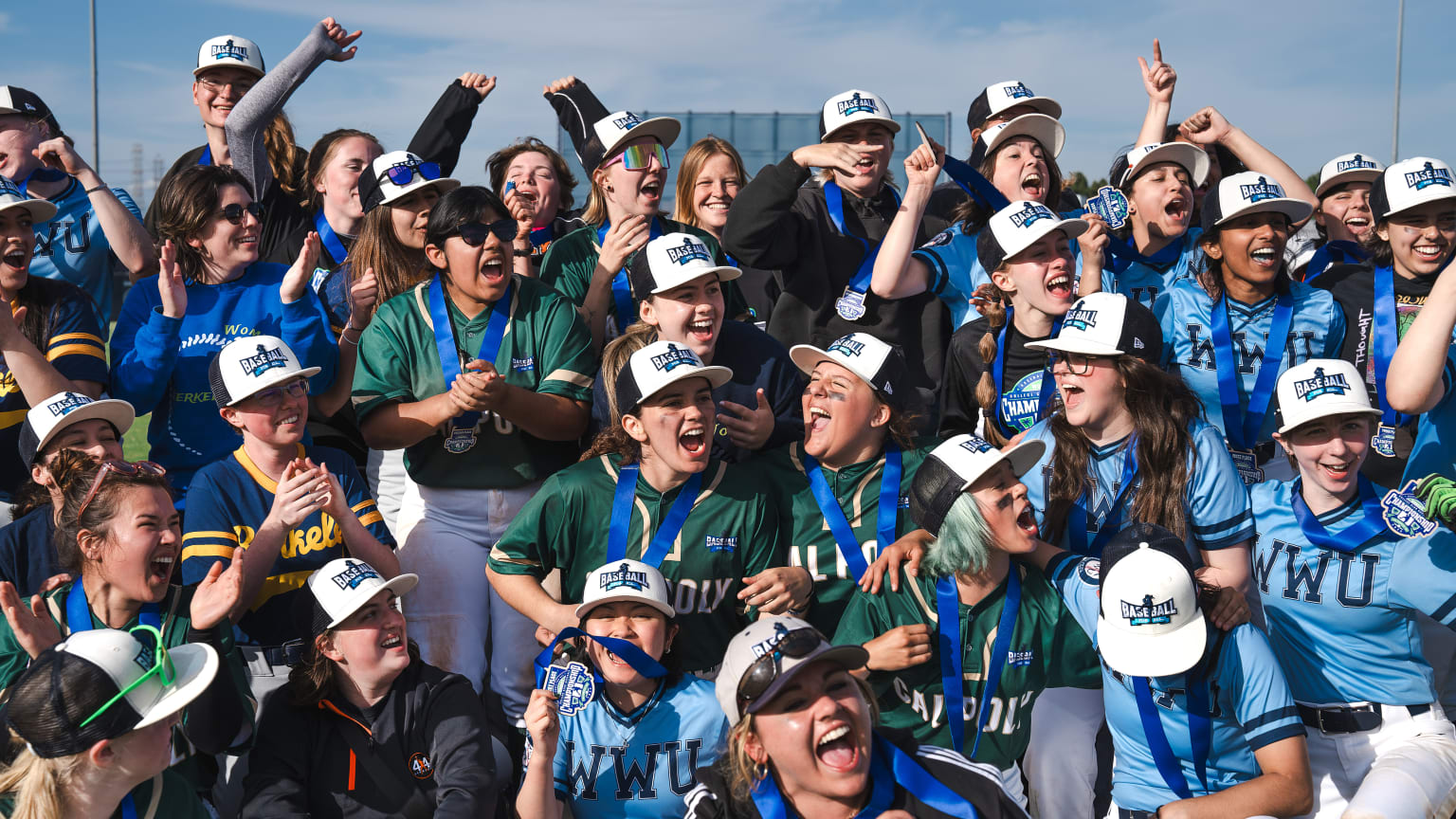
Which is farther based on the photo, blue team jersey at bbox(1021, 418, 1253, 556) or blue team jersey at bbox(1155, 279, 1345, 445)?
blue team jersey at bbox(1155, 279, 1345, 445)

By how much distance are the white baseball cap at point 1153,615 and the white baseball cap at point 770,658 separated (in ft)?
3.33

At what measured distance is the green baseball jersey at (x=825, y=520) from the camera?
5273 mm

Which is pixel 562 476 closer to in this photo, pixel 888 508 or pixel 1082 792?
pixel 888 508

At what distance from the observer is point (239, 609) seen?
4992 mm

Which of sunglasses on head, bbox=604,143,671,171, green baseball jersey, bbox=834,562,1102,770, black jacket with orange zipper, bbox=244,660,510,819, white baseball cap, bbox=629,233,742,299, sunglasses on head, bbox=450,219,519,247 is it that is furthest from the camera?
sunglasses on head, bbox=604,143,671,171

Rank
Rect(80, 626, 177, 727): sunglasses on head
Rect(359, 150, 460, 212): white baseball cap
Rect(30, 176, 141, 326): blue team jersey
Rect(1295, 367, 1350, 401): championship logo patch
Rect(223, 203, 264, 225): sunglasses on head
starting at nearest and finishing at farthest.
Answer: Rect(80, 626, 177, 727): sunglasses on head → Rect(1295, 367, 1350, 401): championship logo patch → Rect(223, 203, 264, 225): sunglasses on head → Rect(359, 150, 460, 212): white baseball cap → Rect(30, 176, 141, 326): blue team jersey

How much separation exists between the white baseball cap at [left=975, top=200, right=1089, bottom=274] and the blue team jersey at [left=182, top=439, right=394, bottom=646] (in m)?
3.28

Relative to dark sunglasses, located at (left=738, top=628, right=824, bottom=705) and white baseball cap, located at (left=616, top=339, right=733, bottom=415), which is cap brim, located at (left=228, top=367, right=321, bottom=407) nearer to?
white baseball cap, located at (left=616, top=339, right=733, bottom=415)

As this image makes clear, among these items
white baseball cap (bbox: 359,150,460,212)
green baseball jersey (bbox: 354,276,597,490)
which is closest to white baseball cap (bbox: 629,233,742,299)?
green baseball jersey (bbox: 354,276,597,490)

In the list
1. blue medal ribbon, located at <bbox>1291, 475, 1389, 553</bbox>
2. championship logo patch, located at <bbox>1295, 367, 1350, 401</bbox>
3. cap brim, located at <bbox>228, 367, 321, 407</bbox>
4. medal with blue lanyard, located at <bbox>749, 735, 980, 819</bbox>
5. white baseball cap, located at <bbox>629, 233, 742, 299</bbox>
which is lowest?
medal with blue lanyard, located at <bbox>749, 735, 980, 819</bbox>

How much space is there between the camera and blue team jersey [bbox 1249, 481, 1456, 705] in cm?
480

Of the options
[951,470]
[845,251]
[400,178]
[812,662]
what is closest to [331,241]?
[400,178]

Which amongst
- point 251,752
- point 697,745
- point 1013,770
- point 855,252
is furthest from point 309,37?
point 1013,770

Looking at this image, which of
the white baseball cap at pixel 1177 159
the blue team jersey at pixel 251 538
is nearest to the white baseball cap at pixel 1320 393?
the white baseball cap at pixel 1177 159
